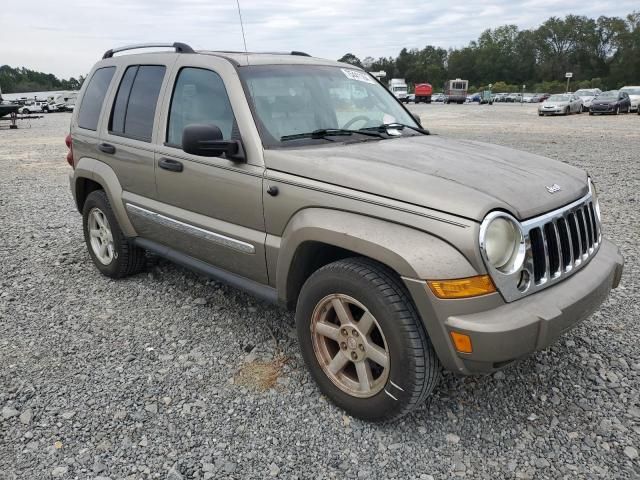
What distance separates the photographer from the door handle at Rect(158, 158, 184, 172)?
3.55 metres

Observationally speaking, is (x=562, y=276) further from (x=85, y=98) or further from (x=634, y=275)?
(x=85, y=98)

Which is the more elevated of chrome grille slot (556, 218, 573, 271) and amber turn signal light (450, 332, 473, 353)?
chrome grille slot (556, 218, 573, 271)

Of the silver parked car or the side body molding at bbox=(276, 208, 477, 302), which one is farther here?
the silver parked car

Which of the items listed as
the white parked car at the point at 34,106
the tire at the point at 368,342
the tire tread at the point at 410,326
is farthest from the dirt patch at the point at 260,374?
→ the white parked car at the point at 34,106

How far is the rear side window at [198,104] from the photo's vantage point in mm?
3301

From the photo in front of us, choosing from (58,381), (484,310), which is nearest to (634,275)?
(484,310)

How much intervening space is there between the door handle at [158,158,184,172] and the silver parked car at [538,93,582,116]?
3171cm

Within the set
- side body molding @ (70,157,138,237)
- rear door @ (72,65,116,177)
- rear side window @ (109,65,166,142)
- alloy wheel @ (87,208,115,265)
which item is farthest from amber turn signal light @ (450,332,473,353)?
rear door @ (72,65,116,177)

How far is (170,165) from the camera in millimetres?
3613

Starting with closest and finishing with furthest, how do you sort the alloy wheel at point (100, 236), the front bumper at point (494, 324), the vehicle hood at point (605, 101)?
the front bumper at point (494, 324) < the alloy wheel at point (100, 236) < the vehicle hood at point (605, 101)

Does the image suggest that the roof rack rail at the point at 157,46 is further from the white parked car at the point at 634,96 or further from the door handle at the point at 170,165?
the white parked car at the point at 634,96

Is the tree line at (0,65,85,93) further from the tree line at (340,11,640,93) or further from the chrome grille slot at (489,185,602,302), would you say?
the chrome grille slot at (489,185,602,302)

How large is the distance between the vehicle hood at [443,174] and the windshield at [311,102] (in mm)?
274

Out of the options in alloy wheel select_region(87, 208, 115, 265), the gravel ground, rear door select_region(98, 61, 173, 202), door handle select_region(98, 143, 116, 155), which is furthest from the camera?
alloy wheel select_region(87, 208, 115, 265)
